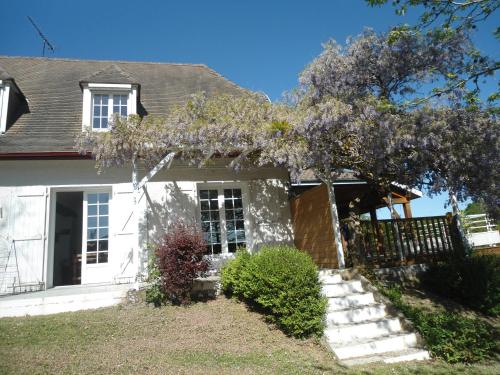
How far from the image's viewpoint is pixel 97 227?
9.34 meters

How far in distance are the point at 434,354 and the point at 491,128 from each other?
193 inches

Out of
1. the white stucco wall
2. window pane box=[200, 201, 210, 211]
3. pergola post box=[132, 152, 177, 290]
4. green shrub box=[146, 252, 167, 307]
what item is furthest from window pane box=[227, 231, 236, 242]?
green shrub box=[146, 252, 167, 307]

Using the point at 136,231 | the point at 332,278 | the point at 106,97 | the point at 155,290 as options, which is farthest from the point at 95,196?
the point at 332,278

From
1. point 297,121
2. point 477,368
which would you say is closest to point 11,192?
point 297,121

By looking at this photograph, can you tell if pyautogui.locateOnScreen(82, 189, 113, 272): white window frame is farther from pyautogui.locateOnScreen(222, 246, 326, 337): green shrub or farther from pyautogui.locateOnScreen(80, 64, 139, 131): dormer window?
pyautogui.locateOnScreen(222, 246, 326, 337): green shrub

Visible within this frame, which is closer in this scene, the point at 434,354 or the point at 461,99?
the point at 434,354

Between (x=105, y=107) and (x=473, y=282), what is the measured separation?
1017cm

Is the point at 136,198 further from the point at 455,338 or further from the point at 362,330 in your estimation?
the point at 455,338

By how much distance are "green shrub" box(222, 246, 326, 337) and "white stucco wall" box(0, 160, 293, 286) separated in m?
3.16

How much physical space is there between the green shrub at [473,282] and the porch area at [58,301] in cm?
697


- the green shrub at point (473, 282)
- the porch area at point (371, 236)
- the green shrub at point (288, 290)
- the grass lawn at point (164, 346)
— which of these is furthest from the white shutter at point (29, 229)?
the green shrub at point (473, 282)

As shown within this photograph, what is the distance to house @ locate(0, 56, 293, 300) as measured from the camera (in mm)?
8641

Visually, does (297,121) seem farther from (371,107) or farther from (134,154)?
(134,154)

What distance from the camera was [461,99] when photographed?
7973 millimetres
